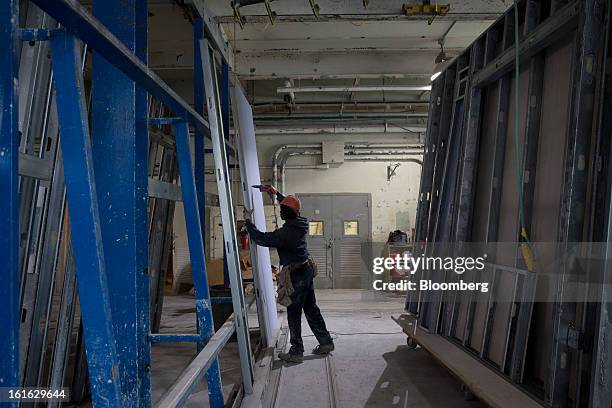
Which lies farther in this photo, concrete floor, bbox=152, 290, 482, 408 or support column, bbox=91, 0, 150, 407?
concrete floor, bbox=152, 290, 482, 408

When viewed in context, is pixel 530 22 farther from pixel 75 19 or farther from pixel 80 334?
pixel 80 334

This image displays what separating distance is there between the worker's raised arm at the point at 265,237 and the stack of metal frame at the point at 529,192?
1561mm

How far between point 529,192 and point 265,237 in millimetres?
2132

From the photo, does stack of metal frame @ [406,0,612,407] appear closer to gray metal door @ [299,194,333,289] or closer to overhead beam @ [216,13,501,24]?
overhead beam @ [216,13,501,24]

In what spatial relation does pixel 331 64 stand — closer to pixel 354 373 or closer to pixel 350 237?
pixel 354 373

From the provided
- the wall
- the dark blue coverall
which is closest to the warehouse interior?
the dark blue coverall

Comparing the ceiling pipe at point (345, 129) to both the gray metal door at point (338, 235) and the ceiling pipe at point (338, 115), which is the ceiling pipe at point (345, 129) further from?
the gray metal door at point (338, 235)

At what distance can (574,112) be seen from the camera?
234 cm

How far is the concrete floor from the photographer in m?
3.23

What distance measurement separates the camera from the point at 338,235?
30.2 ft

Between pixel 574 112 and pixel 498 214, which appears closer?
pixel 574 112

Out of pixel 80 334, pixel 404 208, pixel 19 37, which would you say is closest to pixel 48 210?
pixel 80 334

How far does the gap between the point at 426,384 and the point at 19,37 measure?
358 centimetres

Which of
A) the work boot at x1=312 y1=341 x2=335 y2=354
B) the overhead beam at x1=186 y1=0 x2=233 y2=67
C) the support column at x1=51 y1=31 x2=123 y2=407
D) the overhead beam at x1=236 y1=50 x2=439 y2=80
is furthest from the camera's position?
the overhead beam at x1=236 y1=50 x2=439 y2=80
